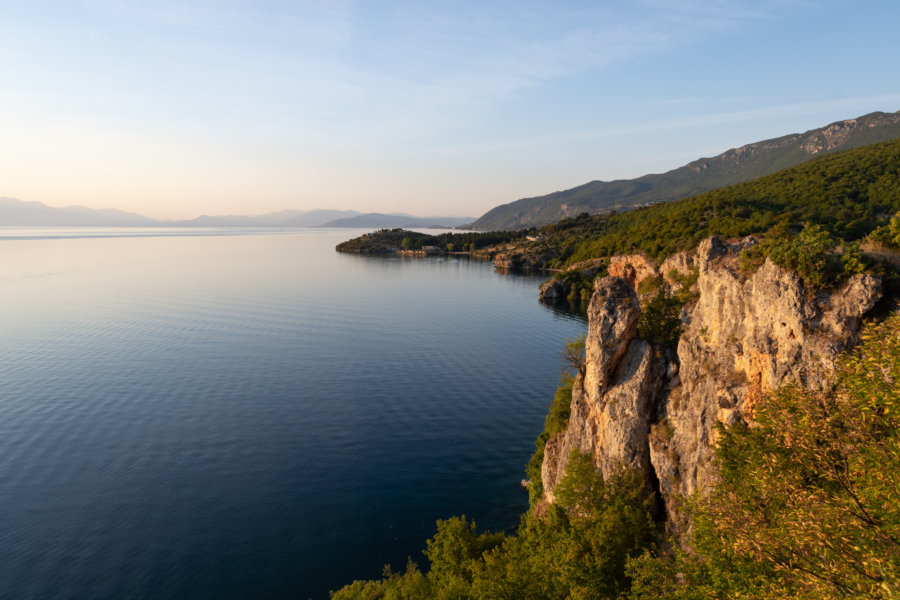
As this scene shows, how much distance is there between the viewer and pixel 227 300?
127 m

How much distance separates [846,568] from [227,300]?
137123mm

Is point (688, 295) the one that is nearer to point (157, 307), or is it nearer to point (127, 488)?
point (127, 488)

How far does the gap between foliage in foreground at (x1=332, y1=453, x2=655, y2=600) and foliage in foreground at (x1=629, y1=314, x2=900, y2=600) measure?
3991mm

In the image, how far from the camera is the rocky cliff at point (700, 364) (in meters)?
20.8

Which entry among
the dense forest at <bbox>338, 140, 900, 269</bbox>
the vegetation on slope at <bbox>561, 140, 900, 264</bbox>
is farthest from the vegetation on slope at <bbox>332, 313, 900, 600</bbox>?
the vegetation on slope at <bbox>561, 140, 900, 264</bbox>

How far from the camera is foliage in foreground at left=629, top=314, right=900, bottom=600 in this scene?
12609mm

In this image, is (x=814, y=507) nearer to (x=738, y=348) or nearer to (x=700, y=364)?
(x=738, y=348)

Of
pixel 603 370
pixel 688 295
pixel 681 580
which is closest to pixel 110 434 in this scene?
pixel 603 370

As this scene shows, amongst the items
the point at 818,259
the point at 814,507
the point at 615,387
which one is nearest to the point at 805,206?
the point at 615,387

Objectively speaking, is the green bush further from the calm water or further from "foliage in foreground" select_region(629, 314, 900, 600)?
the calm water

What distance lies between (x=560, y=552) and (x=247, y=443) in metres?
40.8

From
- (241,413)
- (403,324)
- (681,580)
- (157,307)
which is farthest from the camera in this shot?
(157,307)

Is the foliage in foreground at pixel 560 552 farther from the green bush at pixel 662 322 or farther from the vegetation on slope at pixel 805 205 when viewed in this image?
the vegetation on slope at pixel 805 205

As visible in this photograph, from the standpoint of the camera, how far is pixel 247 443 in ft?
169
